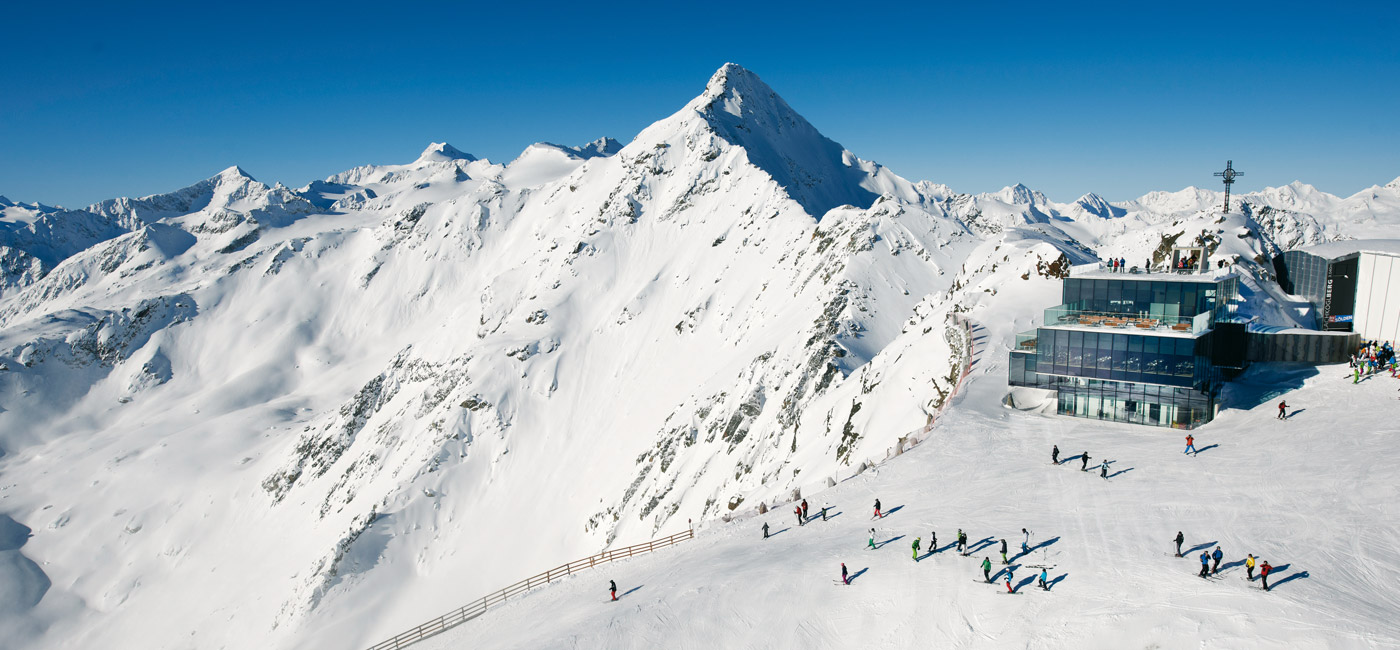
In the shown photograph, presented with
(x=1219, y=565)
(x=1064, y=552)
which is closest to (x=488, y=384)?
(x=1064, y=552)

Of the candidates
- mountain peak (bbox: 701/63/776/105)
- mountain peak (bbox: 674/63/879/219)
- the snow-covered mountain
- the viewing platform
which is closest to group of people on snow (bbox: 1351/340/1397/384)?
the viewing platform

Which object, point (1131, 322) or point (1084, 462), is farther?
point (1131, 322)

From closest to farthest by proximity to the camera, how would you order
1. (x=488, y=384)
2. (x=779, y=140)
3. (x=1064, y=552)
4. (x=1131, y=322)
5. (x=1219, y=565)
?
1. (x=1219, y=565)
2. (x=1064, y=552)
3. (x=1131, y=322)
4. (x=488, y=384)
5. (x=779, y=140)

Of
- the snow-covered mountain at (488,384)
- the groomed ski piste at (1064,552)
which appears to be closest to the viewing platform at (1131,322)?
the groomed ski piste at (1064,552)

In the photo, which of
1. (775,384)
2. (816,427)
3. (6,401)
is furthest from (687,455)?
(6,401)

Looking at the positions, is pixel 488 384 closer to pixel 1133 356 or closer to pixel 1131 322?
pixel 1131 322

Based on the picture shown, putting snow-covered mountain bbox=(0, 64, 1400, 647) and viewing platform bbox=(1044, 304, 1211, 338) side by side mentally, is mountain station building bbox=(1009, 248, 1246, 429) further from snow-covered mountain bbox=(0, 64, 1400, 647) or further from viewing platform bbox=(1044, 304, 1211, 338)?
snow-covered mountain bbox=(0, 64, 1400, 647)
